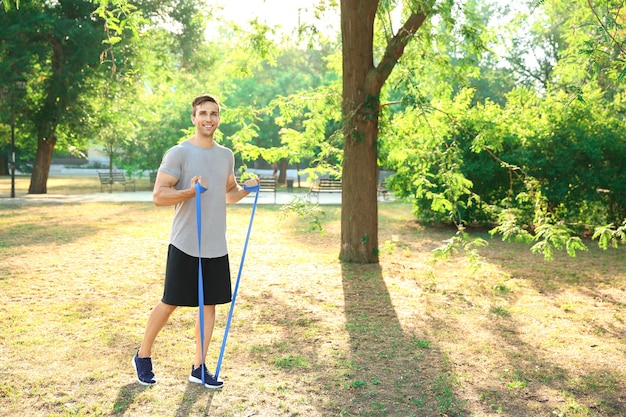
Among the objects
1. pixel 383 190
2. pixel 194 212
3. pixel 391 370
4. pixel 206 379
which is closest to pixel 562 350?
pixel 391 370

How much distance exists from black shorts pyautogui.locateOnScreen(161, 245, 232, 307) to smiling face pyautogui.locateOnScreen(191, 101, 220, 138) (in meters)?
0.78

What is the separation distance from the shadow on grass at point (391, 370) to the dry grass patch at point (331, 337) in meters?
0.02

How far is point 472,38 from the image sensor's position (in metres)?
8.37

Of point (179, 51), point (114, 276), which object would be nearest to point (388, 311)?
point (114, 276)

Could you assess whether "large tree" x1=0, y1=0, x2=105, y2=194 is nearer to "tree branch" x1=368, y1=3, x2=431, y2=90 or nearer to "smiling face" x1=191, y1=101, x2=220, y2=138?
"tree branch" x1=368, y1=3, x2=431, y2=90

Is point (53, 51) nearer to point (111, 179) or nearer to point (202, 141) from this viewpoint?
point (111, 179)

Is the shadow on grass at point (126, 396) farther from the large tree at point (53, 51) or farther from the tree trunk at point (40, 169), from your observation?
the tree trunk at point (40, 169)

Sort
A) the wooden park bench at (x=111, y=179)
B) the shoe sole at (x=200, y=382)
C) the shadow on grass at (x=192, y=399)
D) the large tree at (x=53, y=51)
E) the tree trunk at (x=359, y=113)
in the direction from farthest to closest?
the wooden park bench at (x=111, y=179), the large tree at (x=53, y=51), the tree trunk at (x=359, y=113), the shoe sole at (x=200, y=382), the shadow on grass at (x=192, y=399)

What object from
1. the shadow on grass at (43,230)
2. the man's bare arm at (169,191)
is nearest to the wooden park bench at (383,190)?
the shadow on grass at (43,230)

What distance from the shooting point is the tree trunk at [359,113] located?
28.1ft

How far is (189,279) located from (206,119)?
104 centimetres

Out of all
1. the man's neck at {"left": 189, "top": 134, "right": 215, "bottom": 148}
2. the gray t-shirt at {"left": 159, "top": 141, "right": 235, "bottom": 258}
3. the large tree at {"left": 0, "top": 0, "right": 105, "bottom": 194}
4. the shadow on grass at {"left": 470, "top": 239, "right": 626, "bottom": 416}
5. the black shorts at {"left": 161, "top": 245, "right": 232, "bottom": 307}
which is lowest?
the shadow on grass at {"left": 470, "top": 239, "right": 626, "bottom": 416}

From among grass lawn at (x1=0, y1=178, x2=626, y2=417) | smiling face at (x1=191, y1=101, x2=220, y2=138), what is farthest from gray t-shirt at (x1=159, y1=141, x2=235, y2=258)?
grass lawn at (x1=0, y1=178, x2=626, y2=417)

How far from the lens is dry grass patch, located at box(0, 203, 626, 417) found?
3984 mm
